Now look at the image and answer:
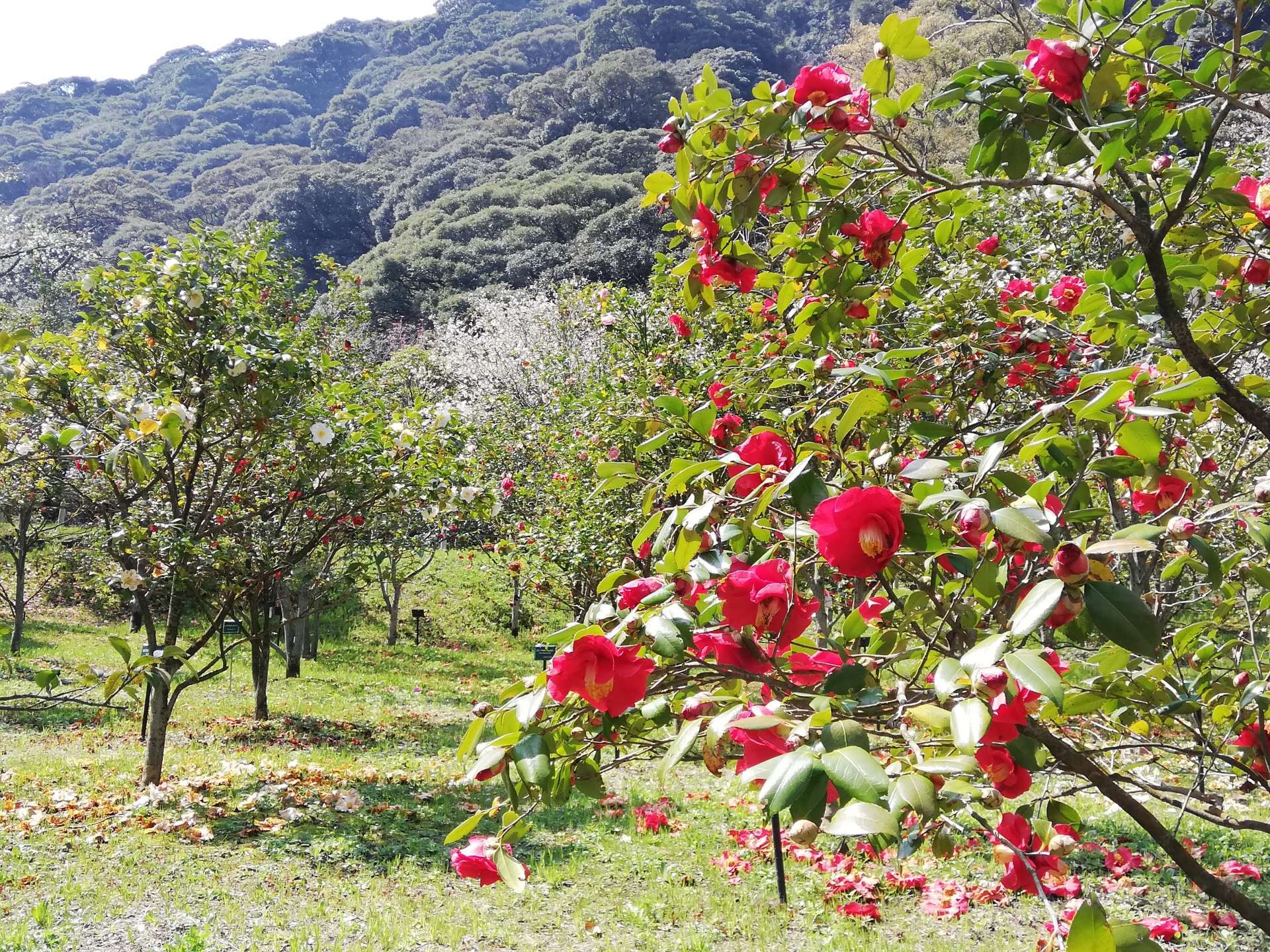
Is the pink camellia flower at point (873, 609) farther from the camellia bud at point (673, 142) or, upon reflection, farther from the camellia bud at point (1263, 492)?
the camellia bud at point (673, 142)

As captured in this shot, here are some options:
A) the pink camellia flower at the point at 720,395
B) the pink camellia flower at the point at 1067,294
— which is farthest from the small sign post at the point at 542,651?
the pink camellia flower at the point at 1067,294

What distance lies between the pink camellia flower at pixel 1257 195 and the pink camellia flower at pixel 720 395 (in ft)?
3.19

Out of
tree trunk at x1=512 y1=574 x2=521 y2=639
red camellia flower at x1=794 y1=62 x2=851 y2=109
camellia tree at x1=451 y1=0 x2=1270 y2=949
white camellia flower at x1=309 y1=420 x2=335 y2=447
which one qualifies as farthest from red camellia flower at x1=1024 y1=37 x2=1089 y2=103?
tree trunk at x1=512 y1=574 x2=521 y2=639

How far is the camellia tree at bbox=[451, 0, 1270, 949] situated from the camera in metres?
0.76

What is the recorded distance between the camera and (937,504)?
37.8 inches

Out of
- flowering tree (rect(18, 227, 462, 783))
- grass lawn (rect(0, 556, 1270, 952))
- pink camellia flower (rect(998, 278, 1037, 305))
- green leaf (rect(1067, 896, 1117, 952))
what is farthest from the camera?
flowering tree (rect(18, 227, 462, 783))

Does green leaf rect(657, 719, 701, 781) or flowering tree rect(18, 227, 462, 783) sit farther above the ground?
flowering tree rect(18, 227, 462, 783)

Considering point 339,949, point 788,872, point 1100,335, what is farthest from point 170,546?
point 1100,335

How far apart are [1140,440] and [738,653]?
487 mm

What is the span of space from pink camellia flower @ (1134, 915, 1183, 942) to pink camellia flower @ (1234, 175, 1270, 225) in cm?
257

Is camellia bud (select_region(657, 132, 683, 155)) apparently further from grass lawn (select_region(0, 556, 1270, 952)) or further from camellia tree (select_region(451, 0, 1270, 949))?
grass lawn (select_region(0, 556, 1270, 952))

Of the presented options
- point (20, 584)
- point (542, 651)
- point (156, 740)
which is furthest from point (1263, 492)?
point (20, 584)

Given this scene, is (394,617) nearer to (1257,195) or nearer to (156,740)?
(156,740)

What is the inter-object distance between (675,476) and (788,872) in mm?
3713
